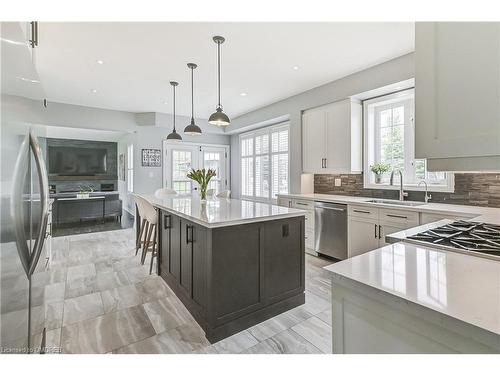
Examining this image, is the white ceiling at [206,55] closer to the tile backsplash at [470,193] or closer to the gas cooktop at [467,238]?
the tile backsplash at [470,193]

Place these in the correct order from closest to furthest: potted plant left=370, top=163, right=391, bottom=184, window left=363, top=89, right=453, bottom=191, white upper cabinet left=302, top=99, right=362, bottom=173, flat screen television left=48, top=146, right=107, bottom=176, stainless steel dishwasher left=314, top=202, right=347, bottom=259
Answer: window left=363, top=89, right=453, bottom=191
stainless steel dishwasher left=314, top=202, right=347, bottom=259
potted plant left=370, top=163, right=391, bottom=184
white upper cabinet left=302, top=99, right=362, bottom=173
flat screen television left=48, top=146, right=107, bottom=176

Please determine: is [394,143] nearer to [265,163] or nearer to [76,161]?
[265,163]

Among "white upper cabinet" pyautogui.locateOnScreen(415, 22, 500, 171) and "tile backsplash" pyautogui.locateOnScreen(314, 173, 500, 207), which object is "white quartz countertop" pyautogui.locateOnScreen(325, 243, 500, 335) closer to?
"white upper cabinet" pyautogui.locateOnScreen(415, 22, 500, 171)

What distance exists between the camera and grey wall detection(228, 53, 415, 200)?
10.7 ft

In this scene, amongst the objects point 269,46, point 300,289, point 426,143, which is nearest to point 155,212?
point 300,289

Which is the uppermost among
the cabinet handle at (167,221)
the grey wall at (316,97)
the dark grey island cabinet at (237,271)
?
the grey wall at (316,97)

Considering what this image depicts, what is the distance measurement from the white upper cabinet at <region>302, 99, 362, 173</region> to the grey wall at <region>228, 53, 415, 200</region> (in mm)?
133

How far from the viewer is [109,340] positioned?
2.01 meters

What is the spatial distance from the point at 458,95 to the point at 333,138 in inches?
129

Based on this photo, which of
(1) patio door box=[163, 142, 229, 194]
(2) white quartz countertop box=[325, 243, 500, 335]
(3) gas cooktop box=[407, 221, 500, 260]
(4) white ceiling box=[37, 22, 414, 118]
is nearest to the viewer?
(2) white quartz countertop box=[325, 243, 500, 335]

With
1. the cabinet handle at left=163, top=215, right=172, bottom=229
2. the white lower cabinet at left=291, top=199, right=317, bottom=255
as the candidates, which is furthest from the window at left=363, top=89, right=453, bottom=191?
the cabinet handle at left=163, top=215, right=172, bottom=229

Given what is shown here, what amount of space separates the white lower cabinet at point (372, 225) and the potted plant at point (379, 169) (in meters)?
0.75

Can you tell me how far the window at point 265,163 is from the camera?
5.68m

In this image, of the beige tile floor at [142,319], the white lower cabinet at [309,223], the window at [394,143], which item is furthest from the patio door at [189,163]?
the window at [394,143]
